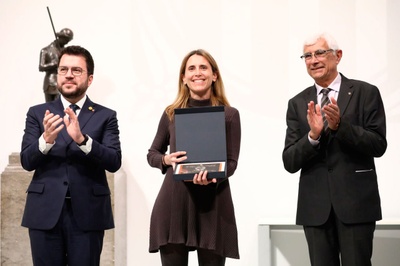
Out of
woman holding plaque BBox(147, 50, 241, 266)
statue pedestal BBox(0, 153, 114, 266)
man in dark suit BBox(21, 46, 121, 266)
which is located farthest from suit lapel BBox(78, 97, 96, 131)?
statue pedestal BBox(0, 153, 114, 266)

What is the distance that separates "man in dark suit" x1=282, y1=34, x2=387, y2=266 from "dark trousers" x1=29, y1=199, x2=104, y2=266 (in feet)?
3.04

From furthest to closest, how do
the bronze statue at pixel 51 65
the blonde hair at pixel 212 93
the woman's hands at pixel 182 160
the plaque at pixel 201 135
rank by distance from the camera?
the bronze statue at pixel 51 65, the blonde hair at pixel 212 93, the plaque at pixel 201 135, the woman's hands at pixel 182 160

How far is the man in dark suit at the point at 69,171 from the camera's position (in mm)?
2664

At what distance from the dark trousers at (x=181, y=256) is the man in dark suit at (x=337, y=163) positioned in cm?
42

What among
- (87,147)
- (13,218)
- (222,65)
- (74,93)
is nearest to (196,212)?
(87,147)

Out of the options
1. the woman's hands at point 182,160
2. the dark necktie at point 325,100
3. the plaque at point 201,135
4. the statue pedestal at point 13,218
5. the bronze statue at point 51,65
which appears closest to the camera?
the woman's hands at point 182,160

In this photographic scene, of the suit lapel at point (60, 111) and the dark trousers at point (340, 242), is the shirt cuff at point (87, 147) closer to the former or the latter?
A: the suit lapel at point (60, 111)

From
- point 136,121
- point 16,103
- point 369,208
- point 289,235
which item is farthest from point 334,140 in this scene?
point 16,103

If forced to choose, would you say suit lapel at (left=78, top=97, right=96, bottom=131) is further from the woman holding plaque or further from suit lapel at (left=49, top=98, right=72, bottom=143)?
the woman holding plaque

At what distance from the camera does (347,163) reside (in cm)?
273

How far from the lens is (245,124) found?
4871 millimetres

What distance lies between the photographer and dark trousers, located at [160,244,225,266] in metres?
2.69

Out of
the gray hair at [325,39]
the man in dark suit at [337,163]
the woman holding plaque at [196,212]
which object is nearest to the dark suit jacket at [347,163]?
the man in dark suit at [337,163]

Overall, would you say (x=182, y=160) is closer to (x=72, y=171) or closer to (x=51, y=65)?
(x=72, y=171)
